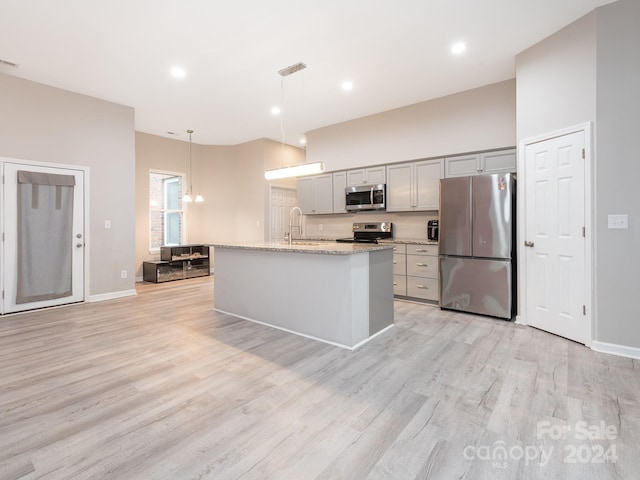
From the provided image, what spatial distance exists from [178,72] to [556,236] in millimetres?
4813

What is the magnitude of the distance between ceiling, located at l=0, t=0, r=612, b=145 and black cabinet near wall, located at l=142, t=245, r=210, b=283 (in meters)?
2.98

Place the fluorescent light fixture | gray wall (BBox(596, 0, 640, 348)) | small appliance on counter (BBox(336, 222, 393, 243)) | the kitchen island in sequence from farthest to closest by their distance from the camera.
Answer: small appliance on counter (BBox(336, 222, 393, 243)) < the fluorescent light fixture < the kitchen island < gray wall (BBox(596, 0, 640, 348))

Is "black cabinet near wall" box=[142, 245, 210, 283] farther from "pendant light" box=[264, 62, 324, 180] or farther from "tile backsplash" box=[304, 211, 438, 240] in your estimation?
"pendant light" box=[264, 62, 324, 180]

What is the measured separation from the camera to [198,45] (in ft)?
11.5

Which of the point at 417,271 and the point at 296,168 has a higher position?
the point at 296,168

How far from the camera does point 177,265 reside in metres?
6.81

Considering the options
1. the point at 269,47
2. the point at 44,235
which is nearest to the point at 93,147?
the point at 44,235

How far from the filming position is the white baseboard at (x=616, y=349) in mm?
2793

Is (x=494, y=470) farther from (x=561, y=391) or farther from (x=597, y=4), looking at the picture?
(x=597, y=4)

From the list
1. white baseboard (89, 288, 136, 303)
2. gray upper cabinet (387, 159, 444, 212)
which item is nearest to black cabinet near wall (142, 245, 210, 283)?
white baseboard (89, 288, 136, 303)

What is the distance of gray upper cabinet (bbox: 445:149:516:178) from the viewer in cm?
428

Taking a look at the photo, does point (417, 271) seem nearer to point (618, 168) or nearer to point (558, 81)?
point (618, 168)

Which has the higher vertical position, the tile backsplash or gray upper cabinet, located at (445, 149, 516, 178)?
gray upper cabinet, located at (445, 149, 516, 178)

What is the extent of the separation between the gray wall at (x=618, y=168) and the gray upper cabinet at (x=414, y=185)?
206 cm
